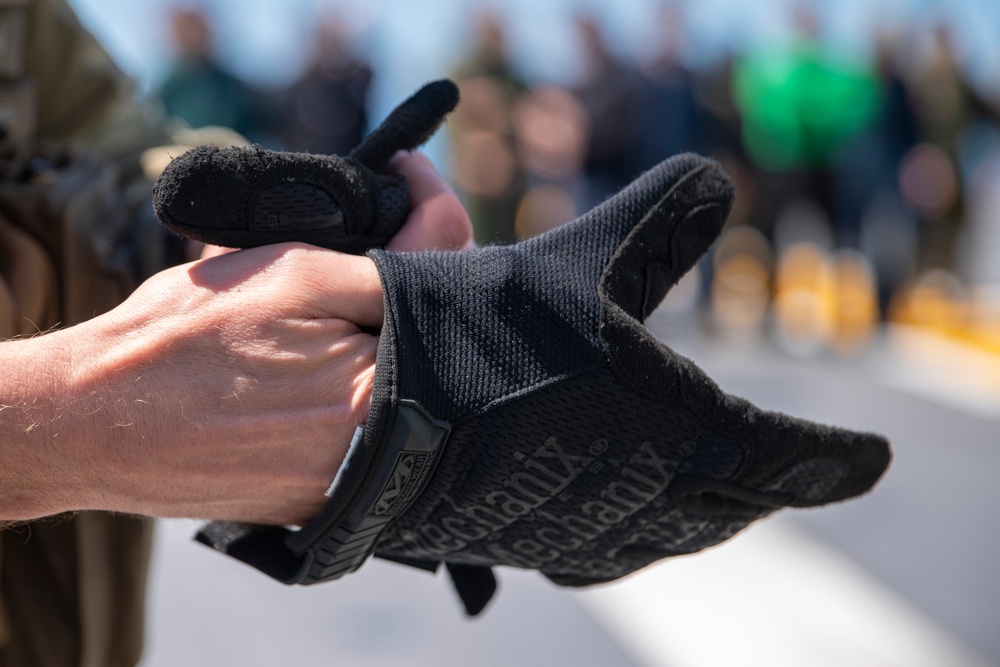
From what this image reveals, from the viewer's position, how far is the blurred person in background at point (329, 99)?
4074 mm

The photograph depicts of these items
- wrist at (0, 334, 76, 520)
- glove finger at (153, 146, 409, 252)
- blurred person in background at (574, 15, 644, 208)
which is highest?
glove finger at (153, 146, 409, 252)

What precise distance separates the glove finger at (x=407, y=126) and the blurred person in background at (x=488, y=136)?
3151 millimetres

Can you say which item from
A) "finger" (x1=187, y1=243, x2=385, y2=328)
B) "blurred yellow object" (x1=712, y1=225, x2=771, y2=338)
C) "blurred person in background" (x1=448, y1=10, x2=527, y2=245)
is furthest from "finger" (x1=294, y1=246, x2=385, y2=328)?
"blurred yellow object" (x1=712, y1=225, x2=771, y2=338)

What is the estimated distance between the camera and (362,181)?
78 centimetres

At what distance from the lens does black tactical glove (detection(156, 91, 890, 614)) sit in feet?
2.31

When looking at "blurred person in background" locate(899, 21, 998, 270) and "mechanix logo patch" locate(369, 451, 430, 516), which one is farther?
"blurred person in background" locate(899, 21, 998, 270)

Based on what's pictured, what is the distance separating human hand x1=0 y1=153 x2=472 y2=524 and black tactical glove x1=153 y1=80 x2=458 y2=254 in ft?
0.09

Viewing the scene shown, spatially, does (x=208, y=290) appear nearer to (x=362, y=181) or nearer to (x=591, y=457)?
(x=362, y=181)

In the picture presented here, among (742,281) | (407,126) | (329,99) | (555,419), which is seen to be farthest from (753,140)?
(555,419)

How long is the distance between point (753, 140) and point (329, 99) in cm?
195

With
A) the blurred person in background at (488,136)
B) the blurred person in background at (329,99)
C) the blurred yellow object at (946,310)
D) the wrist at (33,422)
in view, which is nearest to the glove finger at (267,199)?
the wrist at (33,422)

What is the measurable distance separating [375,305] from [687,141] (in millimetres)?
3858

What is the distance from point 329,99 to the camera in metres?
4.12

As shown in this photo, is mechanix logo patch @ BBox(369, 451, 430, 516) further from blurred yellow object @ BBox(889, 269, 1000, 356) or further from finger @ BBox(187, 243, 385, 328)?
blurred yellow object @ BBox(889, 269, 1000, 356)
